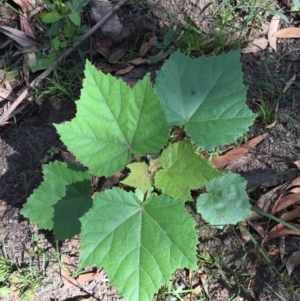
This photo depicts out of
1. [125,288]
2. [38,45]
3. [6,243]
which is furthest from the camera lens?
[38,45]

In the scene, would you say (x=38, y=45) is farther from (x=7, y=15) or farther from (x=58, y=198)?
(x=58, y=198)

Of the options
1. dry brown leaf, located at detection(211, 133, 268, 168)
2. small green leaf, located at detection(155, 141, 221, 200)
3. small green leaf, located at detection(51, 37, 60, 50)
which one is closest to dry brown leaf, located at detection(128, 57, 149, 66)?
small green leaf, located at detection(51, 37, 60, 50)

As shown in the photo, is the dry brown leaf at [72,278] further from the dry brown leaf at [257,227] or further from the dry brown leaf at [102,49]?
the dry brown leaf at [102,49]

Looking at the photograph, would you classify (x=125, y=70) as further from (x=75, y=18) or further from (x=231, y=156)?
(x=231, y=156)

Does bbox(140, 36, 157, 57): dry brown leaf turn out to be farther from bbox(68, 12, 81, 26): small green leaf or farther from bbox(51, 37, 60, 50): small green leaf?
bbox(51, 37, 60, 50): small green leaf

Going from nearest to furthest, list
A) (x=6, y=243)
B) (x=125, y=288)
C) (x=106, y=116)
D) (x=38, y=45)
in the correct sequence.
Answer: (x=125, y=288) < (x=106, y=116) < (x=6, y=243) < (x=38, y=45)

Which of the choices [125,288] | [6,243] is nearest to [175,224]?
[125,288]

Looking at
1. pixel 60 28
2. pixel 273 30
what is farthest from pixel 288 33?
pixel 60 28
